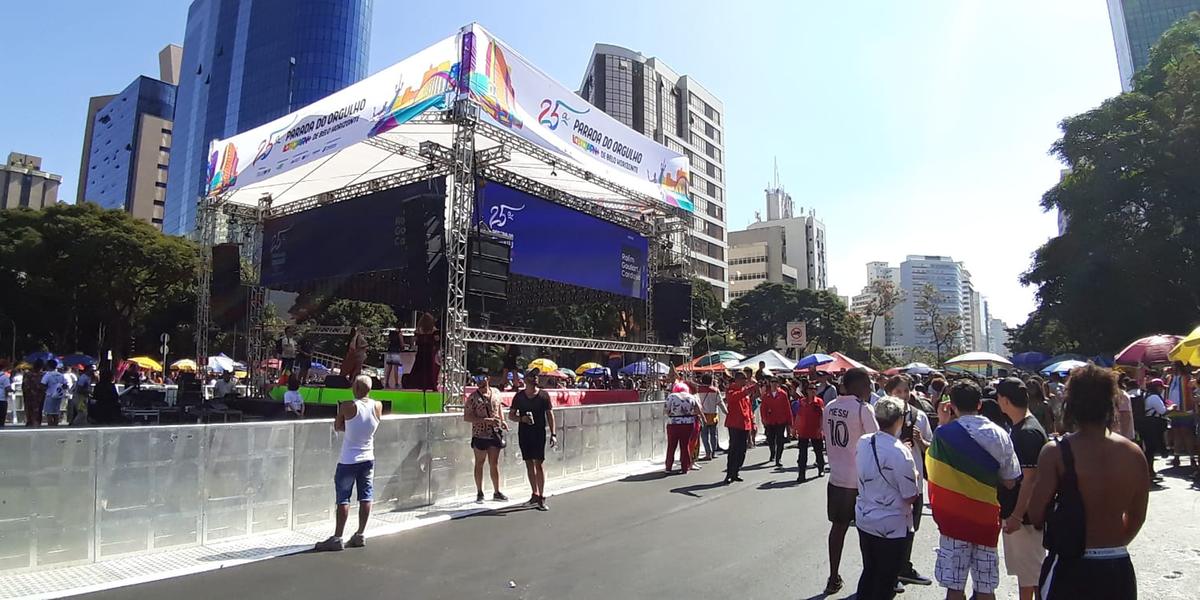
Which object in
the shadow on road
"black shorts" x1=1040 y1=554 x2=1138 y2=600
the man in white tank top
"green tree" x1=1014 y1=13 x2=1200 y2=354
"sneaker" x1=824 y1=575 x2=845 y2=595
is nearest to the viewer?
"black shorts" x1=1040 y1=554 x2=1138 y2=600

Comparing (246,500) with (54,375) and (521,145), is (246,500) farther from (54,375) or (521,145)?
(54,375)

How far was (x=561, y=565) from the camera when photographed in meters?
5.97

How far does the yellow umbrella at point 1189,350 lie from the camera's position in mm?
11855

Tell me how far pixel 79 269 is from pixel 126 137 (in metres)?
95.2

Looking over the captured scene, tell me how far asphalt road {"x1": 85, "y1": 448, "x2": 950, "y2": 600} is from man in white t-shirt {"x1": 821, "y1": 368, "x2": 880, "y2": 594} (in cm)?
61

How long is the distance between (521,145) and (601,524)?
887 cm

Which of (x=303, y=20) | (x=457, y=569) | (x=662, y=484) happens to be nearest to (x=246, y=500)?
(x=457, y=569)

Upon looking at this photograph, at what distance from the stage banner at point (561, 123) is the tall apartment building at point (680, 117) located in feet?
191

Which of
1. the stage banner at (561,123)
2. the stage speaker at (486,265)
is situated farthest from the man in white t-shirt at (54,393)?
the stage banner at (561,123)

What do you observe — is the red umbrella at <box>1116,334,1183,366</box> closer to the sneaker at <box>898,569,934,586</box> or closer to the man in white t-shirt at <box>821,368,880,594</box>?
the sneaker at <box>898,569,934,586</box>

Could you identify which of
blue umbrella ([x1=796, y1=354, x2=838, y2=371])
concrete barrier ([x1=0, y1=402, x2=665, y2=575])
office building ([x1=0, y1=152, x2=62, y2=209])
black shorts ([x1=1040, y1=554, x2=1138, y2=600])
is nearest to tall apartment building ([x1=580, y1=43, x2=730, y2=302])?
blue umbrella ([x1=796, y1=354, x2=838, y2=371])

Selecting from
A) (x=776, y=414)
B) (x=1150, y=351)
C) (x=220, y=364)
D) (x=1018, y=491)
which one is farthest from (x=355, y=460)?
(x=220, y=364)

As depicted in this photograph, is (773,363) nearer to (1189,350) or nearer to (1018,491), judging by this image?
(1189,350)

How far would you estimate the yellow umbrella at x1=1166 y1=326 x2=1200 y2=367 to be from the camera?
11.9 metres
